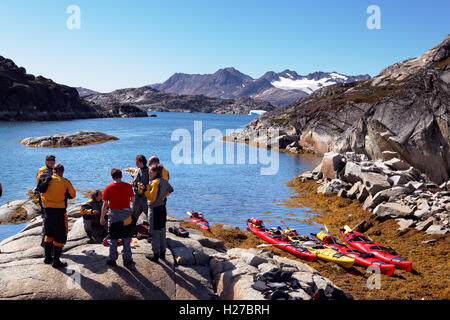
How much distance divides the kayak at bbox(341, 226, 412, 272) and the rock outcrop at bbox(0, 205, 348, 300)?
17.6ft

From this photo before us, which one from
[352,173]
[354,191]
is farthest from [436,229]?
[352,173]

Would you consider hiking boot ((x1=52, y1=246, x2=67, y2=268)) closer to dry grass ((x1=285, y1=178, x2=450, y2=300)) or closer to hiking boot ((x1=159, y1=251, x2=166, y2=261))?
hiking boot ((x1=159, y1=251, x2=166, y2=261))

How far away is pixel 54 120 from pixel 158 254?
149969 mm

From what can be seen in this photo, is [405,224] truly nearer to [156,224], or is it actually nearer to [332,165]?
[332,165]

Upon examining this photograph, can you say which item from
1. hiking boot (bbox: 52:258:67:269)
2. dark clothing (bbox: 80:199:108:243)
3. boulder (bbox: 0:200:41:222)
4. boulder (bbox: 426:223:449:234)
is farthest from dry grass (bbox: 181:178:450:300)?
boulder (bbox: 0:200:41:222)

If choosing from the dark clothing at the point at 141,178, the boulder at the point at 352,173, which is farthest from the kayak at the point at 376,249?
the dark clothing at the point at 141,178

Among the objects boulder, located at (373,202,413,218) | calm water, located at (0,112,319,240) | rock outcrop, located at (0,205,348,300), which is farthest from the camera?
calm water, located at (0,112,319,240)

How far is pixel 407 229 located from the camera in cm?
1888

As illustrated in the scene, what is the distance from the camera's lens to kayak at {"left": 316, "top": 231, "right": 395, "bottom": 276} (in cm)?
1440

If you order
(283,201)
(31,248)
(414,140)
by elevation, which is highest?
(414,140)

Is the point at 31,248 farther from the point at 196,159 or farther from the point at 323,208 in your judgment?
the point at 196,159

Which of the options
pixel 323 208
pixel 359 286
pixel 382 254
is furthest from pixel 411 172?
pixel 359 286

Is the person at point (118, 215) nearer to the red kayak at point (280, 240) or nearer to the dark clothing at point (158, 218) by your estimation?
the dark clothing at point (158, 218)

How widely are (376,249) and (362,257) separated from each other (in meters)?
1.18
